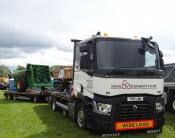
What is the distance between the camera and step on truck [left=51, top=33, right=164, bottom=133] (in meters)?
9.09

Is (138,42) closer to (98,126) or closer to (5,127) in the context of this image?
(98,126)

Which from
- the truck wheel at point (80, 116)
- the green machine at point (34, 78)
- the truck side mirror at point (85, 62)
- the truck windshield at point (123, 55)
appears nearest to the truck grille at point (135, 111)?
the truck windshield at point (123, 55)

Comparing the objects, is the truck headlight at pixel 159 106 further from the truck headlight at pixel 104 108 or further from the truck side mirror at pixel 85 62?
the truck side mirror at pixel 85 62

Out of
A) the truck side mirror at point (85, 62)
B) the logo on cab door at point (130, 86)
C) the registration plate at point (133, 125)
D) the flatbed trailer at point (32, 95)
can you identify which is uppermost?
the truck side mirror at point (85, 62)

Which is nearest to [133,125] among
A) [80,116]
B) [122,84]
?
[122,84]

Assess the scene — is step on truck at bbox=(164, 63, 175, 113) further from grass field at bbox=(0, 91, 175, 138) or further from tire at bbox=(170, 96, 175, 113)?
grass field at bbox=(0, 91, 175, 138)

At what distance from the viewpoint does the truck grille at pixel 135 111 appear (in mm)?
9195

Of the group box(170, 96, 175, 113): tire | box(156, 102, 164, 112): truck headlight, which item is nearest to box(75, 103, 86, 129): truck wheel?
box(156, 102, 164, 112): truck headlight

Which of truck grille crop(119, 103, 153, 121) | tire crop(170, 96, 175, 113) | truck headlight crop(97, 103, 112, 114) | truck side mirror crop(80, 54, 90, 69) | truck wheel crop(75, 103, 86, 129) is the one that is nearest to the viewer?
truck headlight crop(97, 103, 112, 114)

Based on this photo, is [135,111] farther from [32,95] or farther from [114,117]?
[32,95]

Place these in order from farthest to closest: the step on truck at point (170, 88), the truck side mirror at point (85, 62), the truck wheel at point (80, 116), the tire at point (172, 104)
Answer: the step on truck at point (170, 88)
the tire at point (172, 104)
the truck wheel at point (80, 116)
the truck side mirror at point (85, 62)

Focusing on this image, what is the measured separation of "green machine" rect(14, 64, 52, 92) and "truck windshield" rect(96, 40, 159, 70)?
46.1ft

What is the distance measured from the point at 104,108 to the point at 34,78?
47.2 ft

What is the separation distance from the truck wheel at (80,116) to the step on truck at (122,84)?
18 centimetres
